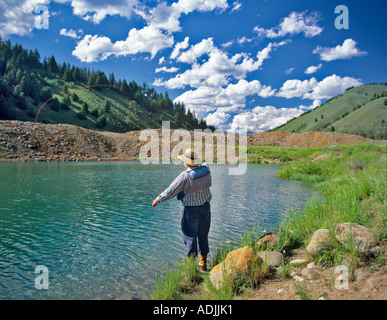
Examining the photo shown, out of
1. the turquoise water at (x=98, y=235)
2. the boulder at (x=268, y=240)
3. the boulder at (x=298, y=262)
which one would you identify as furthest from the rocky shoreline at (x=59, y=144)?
the boulder at (x=298, y=262)

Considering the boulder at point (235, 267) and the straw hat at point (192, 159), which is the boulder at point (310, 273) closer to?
the boulder at point (235, 267)

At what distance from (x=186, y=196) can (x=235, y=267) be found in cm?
179

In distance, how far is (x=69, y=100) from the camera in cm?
9138

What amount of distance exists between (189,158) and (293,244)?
12.3 feet

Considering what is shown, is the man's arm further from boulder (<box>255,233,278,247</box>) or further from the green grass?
the green grass

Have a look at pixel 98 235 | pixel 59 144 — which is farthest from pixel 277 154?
pixel 98 235

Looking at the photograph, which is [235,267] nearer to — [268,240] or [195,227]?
[195,227]

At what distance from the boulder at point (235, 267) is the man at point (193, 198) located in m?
0.82

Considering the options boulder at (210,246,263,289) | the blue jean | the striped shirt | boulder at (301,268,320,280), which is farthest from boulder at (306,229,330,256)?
the striped shirt

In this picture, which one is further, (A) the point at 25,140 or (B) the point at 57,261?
(A) the point at 25,140

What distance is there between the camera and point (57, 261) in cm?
657
